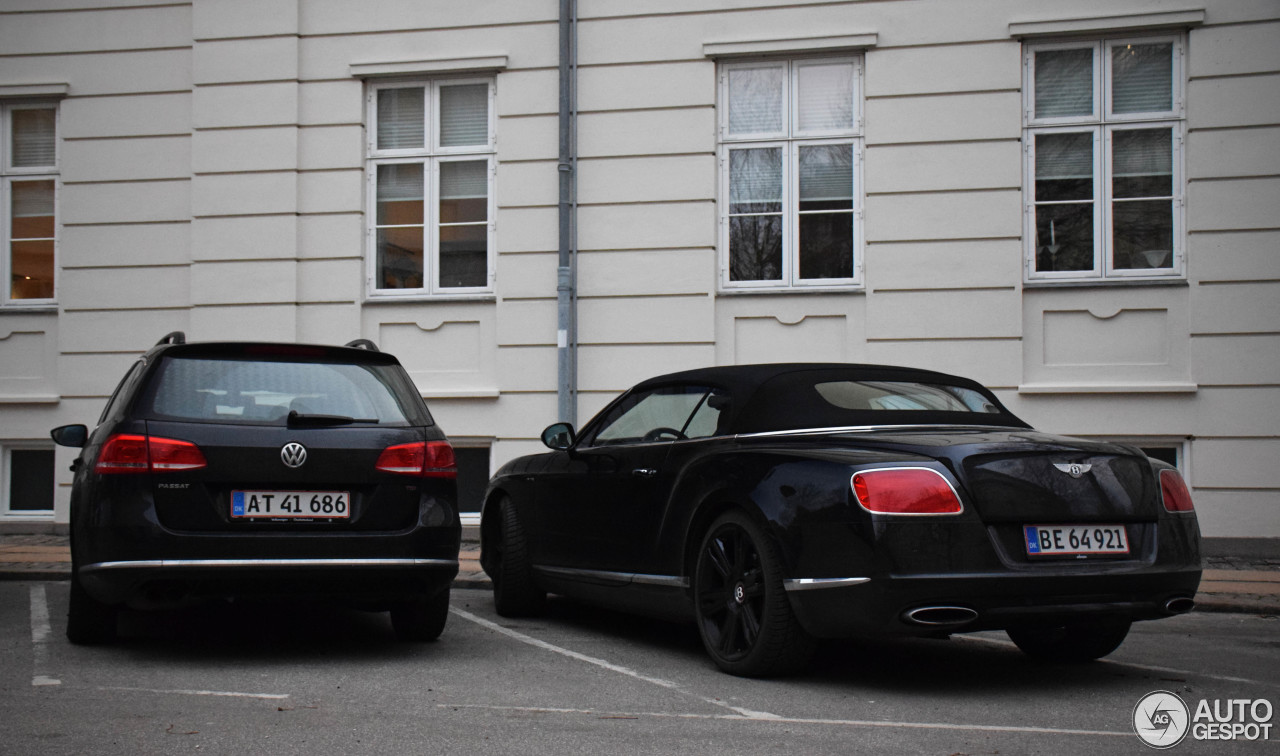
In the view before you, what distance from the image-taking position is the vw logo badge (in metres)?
5.93

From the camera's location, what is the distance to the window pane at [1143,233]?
11680 millimetres

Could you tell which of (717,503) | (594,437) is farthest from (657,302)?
(717,503)

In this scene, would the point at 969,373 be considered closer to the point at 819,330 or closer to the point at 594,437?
the point at 819,330

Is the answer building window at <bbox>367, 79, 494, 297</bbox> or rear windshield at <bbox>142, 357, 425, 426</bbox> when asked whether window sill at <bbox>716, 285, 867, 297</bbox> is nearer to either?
building window at <bbox>367, 79, 494, 297</bbox>

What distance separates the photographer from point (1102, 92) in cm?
1190

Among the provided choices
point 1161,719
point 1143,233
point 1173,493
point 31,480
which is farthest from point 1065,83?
point 31,480

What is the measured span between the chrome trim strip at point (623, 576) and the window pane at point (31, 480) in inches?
318

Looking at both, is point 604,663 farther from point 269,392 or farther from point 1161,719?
point 1161,719

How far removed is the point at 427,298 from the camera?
42.3 feet

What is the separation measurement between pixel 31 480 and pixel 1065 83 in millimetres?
10767

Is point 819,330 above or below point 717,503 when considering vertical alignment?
above

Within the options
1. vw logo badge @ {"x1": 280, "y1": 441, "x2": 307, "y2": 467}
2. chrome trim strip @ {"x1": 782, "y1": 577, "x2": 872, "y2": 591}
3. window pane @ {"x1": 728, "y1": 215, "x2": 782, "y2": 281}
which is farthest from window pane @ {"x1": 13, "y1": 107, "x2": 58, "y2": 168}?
chrome trim strip @ {"x1": 782, "y1": 577, "x2": 872, "y2": 591}

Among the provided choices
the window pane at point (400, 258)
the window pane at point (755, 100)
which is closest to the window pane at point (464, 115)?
the window pane at point (400, 258)

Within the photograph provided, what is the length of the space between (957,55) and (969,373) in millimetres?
2871
